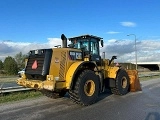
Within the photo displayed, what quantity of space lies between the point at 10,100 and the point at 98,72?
403 centimetres

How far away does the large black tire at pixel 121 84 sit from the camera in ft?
41.4

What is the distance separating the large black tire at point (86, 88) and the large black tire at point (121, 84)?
7.07 feet

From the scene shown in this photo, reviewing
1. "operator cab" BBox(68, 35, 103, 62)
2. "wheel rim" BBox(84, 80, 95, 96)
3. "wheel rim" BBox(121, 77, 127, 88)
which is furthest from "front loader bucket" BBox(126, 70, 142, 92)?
"wheel rim" BBox(84, 80, 95, 96)

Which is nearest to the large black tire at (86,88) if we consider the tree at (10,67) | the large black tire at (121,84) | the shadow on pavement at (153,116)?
Result: the large black tire at (121,84)

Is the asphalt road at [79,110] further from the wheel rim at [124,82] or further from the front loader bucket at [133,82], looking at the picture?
the front loader bucket at [133,82]

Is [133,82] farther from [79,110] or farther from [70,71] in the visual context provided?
[79,110]

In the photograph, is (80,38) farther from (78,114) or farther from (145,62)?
(145,62)

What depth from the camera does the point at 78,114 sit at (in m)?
8.23

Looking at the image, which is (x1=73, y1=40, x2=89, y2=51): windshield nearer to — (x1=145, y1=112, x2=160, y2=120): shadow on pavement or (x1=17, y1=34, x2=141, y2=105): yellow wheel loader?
(x1=17, y1=34, x2=141, y2=105): yellow wheel loader

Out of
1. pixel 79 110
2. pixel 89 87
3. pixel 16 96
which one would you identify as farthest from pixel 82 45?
pixel 79 110

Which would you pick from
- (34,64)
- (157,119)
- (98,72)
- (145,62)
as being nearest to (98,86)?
A: (98,72)

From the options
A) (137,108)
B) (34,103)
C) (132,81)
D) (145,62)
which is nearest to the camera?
(137,108)

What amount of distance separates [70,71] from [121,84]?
4.16 m

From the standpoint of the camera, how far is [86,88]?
10.2 m
